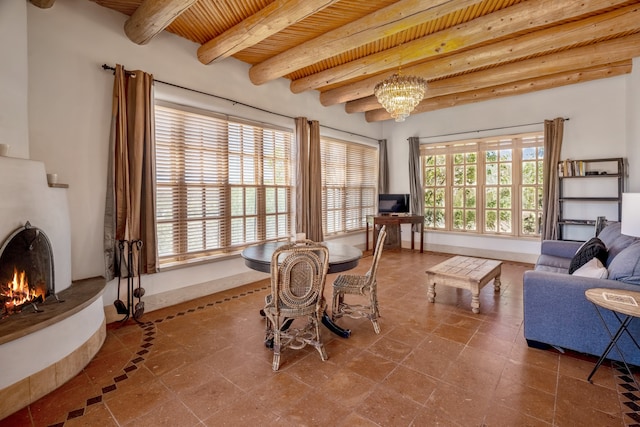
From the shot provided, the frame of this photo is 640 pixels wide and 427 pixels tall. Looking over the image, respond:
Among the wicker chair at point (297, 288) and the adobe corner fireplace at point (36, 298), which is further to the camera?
the wicker chair at point (297, 288)

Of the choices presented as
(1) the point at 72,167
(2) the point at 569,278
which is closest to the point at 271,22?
(1) the point at 72,167

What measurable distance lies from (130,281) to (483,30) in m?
4.72

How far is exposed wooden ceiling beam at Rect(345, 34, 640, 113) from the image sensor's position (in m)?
3.78

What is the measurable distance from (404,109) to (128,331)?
148 inches

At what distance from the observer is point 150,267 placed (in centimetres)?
333

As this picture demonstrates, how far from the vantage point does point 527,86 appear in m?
5.11

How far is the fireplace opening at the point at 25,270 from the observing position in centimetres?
208

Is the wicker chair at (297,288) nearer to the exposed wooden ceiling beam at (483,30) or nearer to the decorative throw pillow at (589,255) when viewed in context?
the decorative throw pillow at (589,255)

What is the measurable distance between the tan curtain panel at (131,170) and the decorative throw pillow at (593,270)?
4176mm

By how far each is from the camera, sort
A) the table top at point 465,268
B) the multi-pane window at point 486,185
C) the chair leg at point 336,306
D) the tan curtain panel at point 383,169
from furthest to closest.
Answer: the tan curtain panel at point 383,169, the multi-pane window at point 486,185, the table top at point 465,268, the chair leg at point 336,306

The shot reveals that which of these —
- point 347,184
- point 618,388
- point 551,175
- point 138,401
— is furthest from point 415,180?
point 138,401

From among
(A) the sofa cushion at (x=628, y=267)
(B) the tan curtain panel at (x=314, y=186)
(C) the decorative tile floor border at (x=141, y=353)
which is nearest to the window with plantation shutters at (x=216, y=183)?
(B) the tan curtain panel at (x=314, y=186)

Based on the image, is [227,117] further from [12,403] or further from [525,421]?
[525,421]

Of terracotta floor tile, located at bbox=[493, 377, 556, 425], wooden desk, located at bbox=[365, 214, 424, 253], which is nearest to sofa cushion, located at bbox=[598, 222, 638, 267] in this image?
terracotta floor tile, located at bbox=[493, 377, 556, 425]
